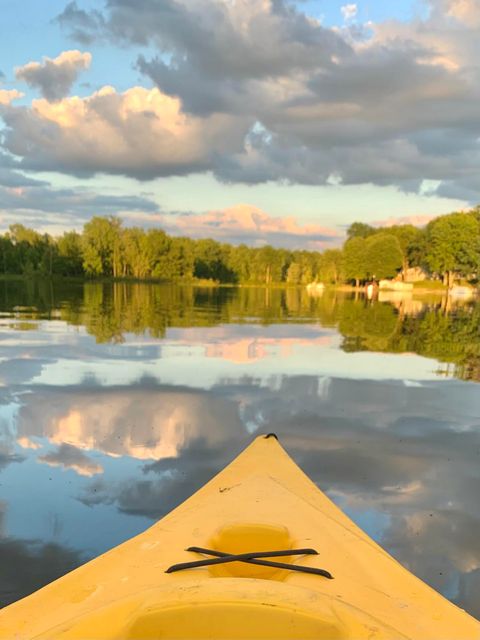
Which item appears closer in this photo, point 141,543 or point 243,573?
point 243,573

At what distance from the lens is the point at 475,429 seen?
26.3 feet

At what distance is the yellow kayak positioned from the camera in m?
2.19

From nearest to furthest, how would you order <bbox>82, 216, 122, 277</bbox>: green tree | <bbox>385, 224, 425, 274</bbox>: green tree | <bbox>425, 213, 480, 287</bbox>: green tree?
<bbox>425, 213, 480, 287</bbox>: green tree
<bbox>385, 224, 425, 274</bbox>: green tree
<bbox>82, 216, 122, 277</bbox>: green tree

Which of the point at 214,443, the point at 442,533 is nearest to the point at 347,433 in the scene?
the point at 214,443

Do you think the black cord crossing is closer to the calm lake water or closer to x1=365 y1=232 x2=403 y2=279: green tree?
the calm lake water

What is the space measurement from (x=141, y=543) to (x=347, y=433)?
15.9 ft

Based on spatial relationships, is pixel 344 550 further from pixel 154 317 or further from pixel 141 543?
pixel 154 317

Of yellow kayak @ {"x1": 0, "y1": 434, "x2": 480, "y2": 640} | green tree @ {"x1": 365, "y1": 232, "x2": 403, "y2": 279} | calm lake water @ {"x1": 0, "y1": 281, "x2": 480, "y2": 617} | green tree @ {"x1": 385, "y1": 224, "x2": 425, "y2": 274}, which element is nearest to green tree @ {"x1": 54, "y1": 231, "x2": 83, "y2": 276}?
green tree @ {"x1": 365, "y1": 232, "x2": 403, "y2": 279}

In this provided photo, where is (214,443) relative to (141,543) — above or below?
below

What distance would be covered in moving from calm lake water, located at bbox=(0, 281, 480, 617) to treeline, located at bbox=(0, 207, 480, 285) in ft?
226

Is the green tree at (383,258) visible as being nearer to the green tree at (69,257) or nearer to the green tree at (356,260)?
the green tree at (356,260)

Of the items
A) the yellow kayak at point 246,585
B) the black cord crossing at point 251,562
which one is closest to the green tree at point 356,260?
the yellow kayak at point 246,585

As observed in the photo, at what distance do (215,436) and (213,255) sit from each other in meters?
111

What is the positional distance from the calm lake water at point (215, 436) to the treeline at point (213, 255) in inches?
2715
